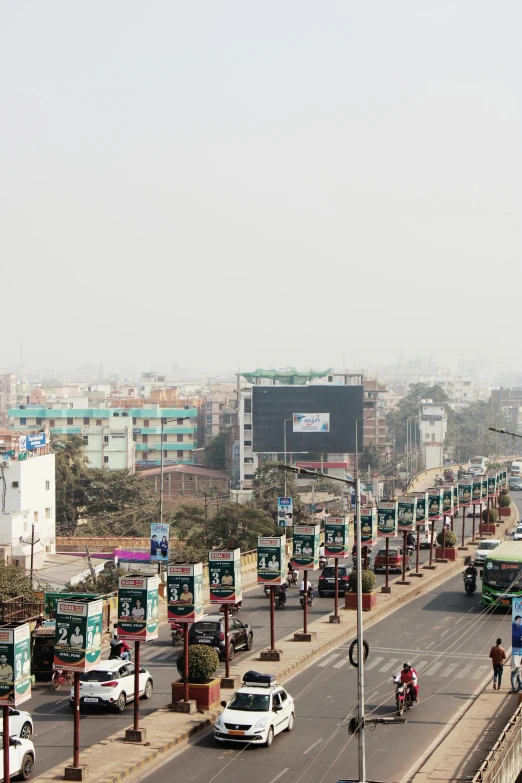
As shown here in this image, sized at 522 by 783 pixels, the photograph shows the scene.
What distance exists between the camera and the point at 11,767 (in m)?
22.2

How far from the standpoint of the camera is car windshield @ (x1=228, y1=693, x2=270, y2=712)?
2597 cm

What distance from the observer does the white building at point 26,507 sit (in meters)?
76.3

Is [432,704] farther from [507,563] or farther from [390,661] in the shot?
[507,563]

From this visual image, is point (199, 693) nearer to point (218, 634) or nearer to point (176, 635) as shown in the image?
point (218, 634)

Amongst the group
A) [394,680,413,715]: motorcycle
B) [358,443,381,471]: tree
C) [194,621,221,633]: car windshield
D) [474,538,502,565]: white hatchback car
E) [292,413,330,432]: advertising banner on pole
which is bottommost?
[358,443,381,471]: tree

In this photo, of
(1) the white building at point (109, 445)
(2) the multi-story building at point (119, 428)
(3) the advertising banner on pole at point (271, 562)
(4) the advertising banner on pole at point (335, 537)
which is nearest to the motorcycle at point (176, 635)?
(3) the advertising banner on pole at point (271, 562)

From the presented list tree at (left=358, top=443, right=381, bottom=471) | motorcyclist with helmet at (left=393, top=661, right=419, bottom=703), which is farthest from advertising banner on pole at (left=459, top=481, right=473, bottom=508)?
tree at (left=358, top=443, right=381, bottom=471)

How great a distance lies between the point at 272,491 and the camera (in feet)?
352

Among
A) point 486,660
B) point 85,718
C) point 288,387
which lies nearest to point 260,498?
point 288,387

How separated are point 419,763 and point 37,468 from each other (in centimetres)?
6030

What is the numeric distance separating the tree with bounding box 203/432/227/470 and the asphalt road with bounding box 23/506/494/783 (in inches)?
5067

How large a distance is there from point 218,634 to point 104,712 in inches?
260

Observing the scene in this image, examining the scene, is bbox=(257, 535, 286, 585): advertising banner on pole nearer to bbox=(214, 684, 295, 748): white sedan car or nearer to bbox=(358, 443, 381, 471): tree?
bbox=(214, 684, 295, 748): white sedan car

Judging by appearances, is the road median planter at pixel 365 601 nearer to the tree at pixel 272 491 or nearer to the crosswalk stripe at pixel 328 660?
the crosswalk stripe at pixel 328 660
